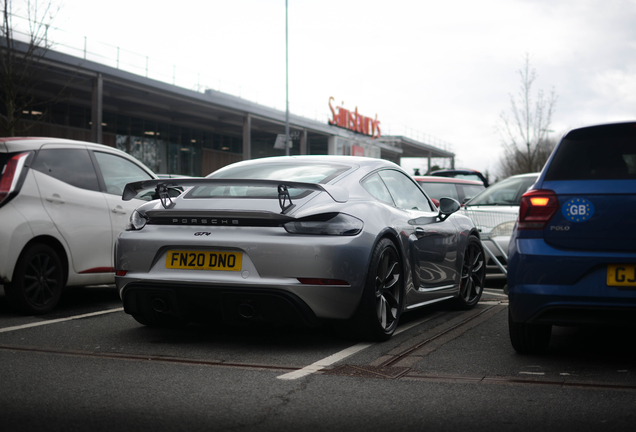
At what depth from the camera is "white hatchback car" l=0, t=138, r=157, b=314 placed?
6.05 metres

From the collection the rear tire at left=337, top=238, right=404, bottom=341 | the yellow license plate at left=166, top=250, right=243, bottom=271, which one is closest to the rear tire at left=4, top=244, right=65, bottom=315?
the yellow license plate at left=166, top=250, right=243, bottom=271

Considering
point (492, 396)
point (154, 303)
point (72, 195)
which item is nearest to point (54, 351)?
point (154, 303)

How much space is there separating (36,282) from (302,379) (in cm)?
327

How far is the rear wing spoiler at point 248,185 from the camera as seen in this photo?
4734 mm

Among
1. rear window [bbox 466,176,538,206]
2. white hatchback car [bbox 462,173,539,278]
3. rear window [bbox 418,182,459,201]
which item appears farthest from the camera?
rear window [bbox 418,182,459,201]

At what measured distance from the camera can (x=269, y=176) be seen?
5492 mm

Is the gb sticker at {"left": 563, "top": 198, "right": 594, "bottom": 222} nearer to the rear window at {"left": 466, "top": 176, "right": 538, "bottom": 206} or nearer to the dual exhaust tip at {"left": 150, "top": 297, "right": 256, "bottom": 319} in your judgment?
the dual exhaust tip at {"left": 150, "top": 297, "right": 256, "bottom": 319}

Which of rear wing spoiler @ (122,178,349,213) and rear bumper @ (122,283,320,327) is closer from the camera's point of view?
rear bumper @ (122,283,320,327)

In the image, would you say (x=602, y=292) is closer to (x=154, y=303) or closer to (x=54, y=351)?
(x=154, y=303)

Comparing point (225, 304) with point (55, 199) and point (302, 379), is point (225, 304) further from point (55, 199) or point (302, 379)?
point (55, 199)

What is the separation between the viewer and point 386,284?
17.1 feet

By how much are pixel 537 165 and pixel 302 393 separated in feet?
132

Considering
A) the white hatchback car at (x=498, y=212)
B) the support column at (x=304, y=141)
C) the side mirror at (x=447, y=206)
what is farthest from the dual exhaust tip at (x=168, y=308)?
the support column at (x=304, y=141)

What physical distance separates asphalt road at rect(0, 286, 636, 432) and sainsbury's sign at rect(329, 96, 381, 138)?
4332 centimetres
